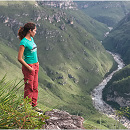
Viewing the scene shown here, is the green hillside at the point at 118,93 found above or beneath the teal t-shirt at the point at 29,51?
above

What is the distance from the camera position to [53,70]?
193 meters

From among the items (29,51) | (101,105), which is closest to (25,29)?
(29,51)

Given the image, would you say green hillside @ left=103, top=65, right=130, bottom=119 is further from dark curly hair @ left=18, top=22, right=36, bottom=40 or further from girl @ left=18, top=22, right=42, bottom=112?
dark curly hair @ left=18, top=22, right=36, bottom=40

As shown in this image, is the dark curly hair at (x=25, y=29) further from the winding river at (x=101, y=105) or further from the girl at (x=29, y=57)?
the winding river at (x=101, y=105)

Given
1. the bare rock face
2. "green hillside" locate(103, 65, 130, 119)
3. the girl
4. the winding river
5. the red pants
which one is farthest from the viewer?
"green hillside" locate(103, 65, 130, 119)

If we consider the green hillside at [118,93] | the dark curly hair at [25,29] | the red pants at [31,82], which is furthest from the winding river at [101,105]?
the dark curly hair at [25,29]

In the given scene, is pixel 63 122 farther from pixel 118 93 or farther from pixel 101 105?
pixel 118 93

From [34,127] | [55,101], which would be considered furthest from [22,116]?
[55,101]

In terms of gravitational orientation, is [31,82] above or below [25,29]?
below

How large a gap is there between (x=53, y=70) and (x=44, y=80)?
2386 cm

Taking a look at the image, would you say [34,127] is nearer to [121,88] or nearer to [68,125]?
[68,125]

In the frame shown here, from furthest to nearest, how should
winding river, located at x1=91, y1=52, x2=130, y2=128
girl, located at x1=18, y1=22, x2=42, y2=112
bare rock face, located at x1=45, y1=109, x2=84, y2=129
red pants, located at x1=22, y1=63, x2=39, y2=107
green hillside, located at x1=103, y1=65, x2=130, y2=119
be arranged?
green hillside, located at x1=103, y1=65, x2=130, y2=119 → winding river, located at x1=91, y1=52, x2=130, y2=128 → red pants, located at x1=22, y1=63, x2=39, y2=107 → girl, located at x1=18, y1=22, x2=42, y2=112 → bare rock face, located at x1=45, y1=109, x2=84, y2=129

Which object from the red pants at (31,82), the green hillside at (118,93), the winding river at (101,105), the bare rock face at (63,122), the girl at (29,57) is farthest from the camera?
the green hillside at (118,93)

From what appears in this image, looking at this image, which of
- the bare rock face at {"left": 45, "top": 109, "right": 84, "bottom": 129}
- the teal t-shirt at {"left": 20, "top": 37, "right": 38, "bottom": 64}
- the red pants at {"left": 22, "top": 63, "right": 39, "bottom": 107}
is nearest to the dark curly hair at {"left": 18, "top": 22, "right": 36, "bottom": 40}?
the teal t-shirt at {"left": 20, "top": 37, "right": 38, "bottom": 64}
